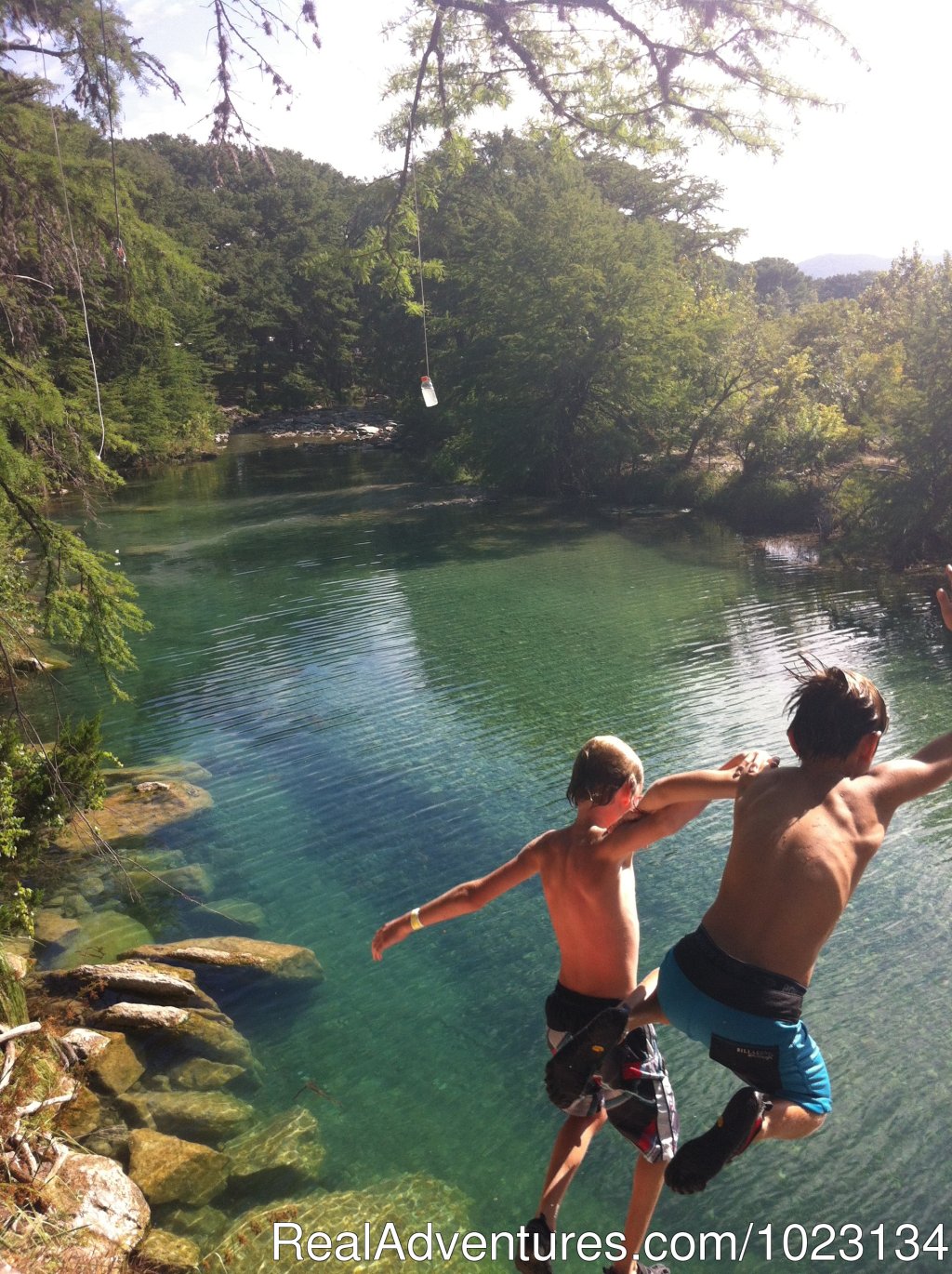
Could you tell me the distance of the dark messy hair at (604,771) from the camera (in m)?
3.35

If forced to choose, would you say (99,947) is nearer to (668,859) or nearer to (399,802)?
(399,802)

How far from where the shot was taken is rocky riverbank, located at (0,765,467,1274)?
14.6 ft

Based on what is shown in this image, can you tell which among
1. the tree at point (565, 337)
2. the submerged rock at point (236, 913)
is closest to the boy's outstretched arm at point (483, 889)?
the submerged rock at point (236, 913)

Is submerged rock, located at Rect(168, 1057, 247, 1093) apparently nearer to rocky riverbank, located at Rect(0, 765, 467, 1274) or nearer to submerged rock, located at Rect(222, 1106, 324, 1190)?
rocky riverbank, located at Rect(0, 765, 467, 1274)

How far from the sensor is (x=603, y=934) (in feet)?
11.1

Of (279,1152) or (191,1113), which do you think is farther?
(191,1113)

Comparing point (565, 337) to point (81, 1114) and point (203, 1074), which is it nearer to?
point (203, 1074)

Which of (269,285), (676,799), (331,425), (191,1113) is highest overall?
(269,285)

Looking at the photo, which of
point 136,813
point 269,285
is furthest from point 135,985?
point 269,285

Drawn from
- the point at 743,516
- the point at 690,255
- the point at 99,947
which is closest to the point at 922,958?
the point at 99,947

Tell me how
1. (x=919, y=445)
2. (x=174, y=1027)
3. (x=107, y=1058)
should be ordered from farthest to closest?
(x=919, y=445) → (x=174, y=1027) → (x=107, y=1058)

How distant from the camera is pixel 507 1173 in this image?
512 cm

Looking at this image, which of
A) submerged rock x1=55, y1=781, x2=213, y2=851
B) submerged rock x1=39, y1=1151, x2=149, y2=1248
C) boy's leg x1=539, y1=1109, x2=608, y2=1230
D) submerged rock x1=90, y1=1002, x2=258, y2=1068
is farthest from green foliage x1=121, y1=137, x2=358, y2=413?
boy's leg x1=539, y1=1109, x2=608, y2=1230

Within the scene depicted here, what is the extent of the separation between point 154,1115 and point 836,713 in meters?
4.60
